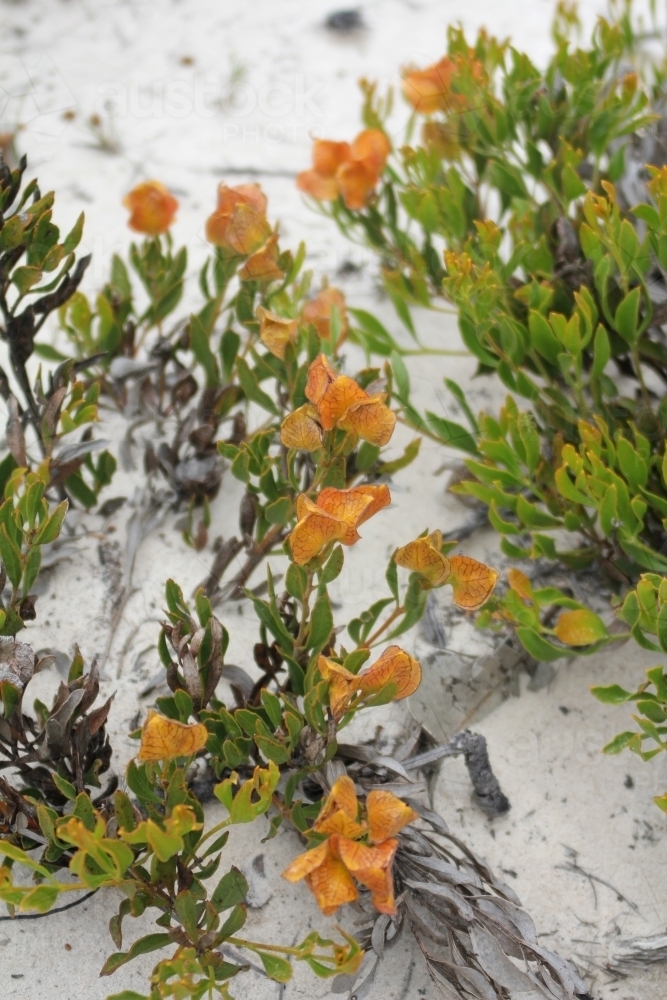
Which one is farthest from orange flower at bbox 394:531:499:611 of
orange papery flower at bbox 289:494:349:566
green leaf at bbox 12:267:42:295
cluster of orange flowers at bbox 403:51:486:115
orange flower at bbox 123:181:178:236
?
cluster of orange flowers at bbox 403:51:486:115

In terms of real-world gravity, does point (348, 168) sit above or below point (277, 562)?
above

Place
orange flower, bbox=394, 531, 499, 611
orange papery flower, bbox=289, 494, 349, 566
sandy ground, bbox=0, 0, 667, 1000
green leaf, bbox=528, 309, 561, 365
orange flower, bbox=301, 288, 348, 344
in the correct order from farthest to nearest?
orange flower, bbox=301, 288, 348, 344
green leaf, bbox=528, 309, 561, 365
sandy ground, bbox=0, 0, 667, 1000
orange flower, bbox=394, 531, 499, 611
orange papery flower, bbox=289, 494, 349, 566

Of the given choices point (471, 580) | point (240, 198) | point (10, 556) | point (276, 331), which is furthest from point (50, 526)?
point (240, 198)

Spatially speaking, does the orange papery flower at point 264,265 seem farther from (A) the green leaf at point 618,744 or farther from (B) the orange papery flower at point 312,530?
(A) the green leaf at point 618,744

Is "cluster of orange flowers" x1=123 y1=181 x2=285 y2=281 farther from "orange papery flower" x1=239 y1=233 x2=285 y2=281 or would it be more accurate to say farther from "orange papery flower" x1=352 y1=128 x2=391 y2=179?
"orange papery flower" x1=352 y1=128 x2=391 y2=179

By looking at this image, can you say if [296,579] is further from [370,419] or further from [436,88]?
[436,88]

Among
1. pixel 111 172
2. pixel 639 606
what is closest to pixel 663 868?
pixel 639 606
